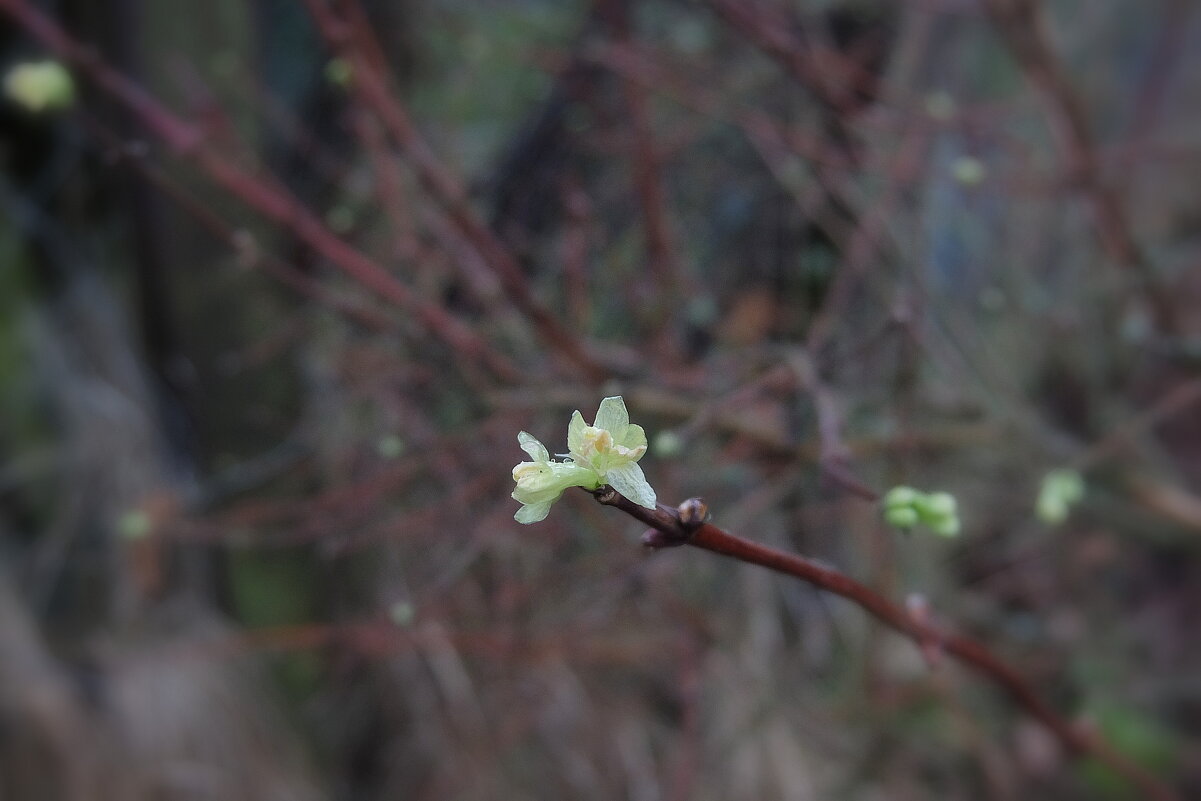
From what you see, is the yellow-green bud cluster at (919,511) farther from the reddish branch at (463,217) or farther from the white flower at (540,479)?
the reddish branch at (463,217)

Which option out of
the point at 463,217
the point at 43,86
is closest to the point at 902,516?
the point at 463,217

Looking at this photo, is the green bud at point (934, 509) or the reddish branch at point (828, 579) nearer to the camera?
the reddish branch at point (828, 579)

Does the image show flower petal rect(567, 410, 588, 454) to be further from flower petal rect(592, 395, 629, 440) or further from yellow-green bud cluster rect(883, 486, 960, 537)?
yellow-green bud cluster rect(883, 486, 960, 537)

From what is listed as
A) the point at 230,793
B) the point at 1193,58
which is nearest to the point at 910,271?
the point at 230,793

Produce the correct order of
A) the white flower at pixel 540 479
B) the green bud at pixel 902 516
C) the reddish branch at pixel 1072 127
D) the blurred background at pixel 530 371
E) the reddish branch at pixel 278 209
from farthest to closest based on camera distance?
1. the reddish branch at pixel 1072 127
2. the blurred background at pixel 530 371
3. the reddish branch at pixel 278 209
4. the green bud at pixel 902 516
5. the white flower at pixel 540 479

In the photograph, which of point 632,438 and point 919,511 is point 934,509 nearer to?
point 919,511

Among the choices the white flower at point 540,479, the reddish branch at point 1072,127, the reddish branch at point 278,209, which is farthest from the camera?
→ the reddish branch at point 1072,127

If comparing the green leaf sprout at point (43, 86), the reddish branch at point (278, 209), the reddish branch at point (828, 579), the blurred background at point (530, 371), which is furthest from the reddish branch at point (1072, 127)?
the green leaf sprout at point (43, 86)
